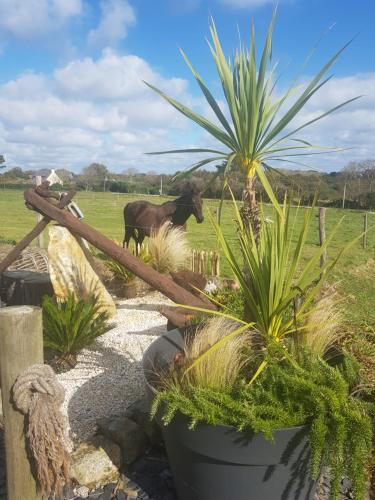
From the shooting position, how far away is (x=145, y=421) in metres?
2.55

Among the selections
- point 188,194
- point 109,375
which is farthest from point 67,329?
point 188,194

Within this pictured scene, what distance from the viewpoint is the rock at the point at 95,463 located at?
2.22 m

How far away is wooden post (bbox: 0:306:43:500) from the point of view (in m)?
1.65

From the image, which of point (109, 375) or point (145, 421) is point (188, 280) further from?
point (145, 421)

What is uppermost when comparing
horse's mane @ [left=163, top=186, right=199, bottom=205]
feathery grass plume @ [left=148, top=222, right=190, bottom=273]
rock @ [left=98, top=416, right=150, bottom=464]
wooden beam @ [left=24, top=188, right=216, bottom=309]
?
horse's mane @ [left=163, top=186, right=199, bottom=205]

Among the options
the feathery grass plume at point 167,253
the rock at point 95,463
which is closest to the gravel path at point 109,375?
the rock at point 95,463

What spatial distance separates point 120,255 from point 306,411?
218cm

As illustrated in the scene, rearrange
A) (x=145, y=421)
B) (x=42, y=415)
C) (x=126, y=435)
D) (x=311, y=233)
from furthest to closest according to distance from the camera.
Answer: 1. (x=311, y=233)
2. (x=145, y=421)
3. (x=126, y=435)
4. (x=42, y=415)

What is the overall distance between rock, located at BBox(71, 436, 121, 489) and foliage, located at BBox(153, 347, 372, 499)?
0.62 metres

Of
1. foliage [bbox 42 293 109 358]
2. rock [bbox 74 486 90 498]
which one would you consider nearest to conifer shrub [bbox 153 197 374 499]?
rock [bbox 74 486 90 498]

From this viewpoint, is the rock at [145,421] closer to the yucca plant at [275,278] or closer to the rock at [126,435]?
the rock at [126,435]

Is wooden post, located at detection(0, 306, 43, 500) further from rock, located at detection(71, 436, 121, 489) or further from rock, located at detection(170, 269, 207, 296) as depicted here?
rock, located at detection(170, 269, 207, 296)

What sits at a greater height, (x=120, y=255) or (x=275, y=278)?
(x=275, y=278)

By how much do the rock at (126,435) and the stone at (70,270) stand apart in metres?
2.13
